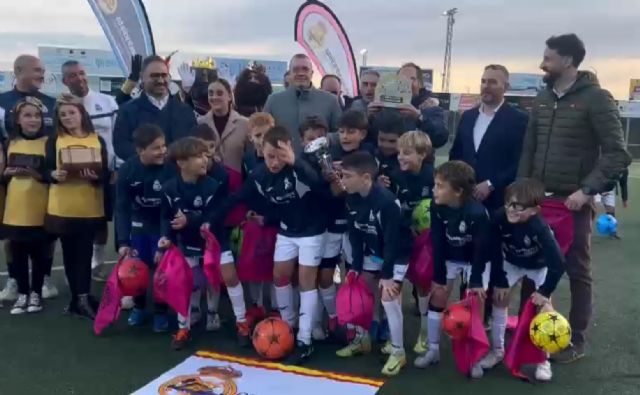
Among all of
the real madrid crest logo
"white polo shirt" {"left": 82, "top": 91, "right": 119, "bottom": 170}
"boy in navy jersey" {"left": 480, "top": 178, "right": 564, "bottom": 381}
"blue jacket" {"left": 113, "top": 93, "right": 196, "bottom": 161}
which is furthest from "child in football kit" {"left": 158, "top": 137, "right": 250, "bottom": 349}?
the real madrid crest logo

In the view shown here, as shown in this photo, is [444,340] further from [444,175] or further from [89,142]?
[89,142]

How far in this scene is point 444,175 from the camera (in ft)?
13.6

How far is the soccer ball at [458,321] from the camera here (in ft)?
13.5

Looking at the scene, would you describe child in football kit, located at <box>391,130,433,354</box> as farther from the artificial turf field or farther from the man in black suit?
the man in black suit

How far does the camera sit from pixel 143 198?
16.4ft

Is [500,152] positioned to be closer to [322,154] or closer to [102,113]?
[322,154]

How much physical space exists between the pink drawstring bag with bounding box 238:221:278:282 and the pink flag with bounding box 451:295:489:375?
4.94 ft

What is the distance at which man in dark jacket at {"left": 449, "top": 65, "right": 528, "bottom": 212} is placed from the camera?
4848 mm

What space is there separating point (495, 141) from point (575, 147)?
1.97 ft

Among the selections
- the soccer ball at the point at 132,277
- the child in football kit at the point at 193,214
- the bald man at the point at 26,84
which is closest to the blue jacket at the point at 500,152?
the child in football kit at the point at 193,214

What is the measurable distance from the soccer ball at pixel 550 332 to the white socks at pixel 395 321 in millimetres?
831

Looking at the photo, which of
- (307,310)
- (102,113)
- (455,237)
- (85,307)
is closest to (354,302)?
(307,310)

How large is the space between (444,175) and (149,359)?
7.56ft

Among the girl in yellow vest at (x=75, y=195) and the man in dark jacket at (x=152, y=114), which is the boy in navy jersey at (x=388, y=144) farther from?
the girl in yellow vest at (x=75, y=195)
